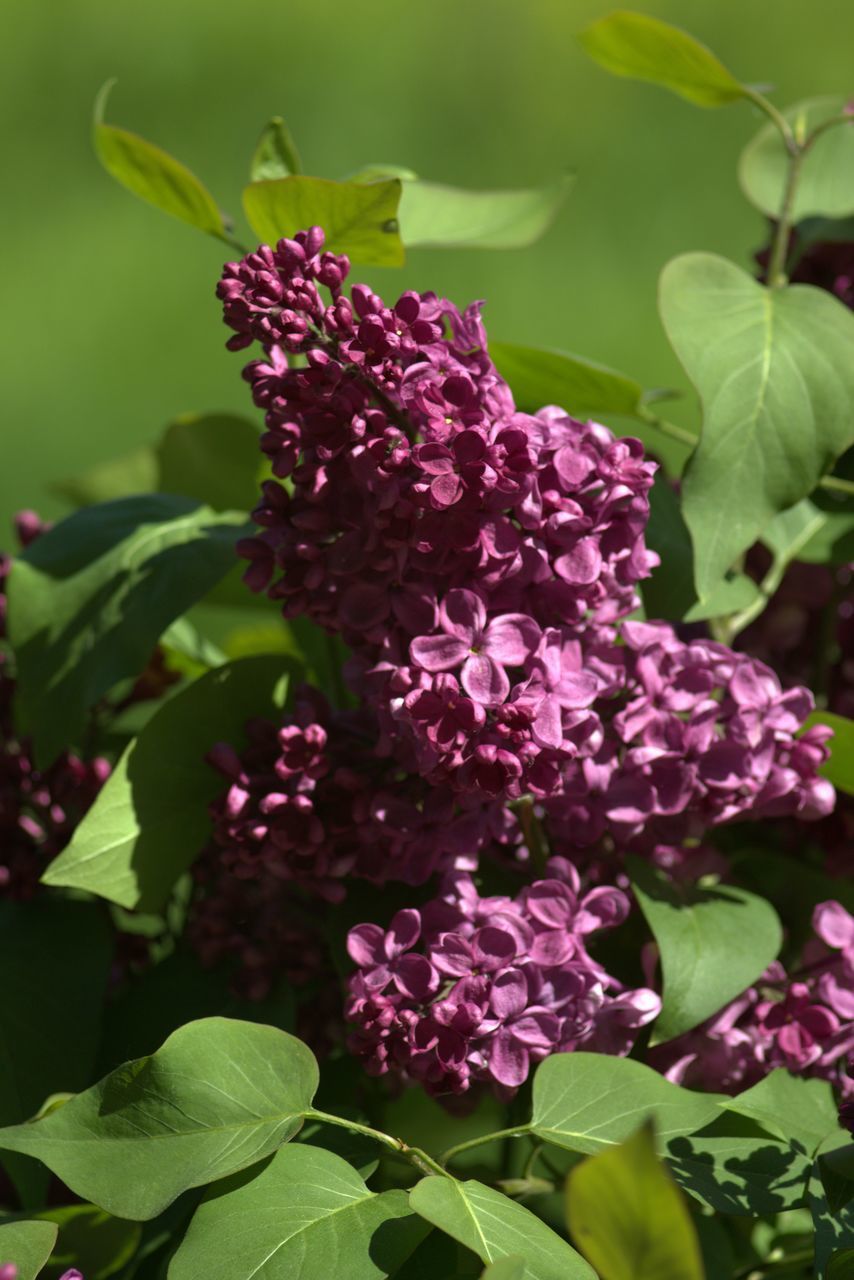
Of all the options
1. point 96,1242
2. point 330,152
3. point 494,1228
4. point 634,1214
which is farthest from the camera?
point 330,152

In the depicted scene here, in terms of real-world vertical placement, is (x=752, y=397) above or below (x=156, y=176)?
below

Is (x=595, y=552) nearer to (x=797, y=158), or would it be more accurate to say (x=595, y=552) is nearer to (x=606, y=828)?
(x=606, y=828)

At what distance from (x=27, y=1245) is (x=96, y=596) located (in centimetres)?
25

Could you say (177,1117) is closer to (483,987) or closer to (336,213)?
(483,987)

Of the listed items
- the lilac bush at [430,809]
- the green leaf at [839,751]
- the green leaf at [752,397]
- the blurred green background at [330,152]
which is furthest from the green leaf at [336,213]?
the blurred green background at [330,152]

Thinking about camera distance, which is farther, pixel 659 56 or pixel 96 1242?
pixel 659 56

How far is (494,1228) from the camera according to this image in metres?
0.40

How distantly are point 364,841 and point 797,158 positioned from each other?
13.6 inches

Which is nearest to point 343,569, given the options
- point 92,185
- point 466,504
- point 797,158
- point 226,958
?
point 466,504

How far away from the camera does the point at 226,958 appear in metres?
0.57

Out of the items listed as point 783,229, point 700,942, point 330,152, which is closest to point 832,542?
point 783,229

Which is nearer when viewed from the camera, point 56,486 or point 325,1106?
point 325,1106

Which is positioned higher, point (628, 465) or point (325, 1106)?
point (628, 465)

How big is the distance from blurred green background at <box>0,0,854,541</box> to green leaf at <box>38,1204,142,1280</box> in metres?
1.61
